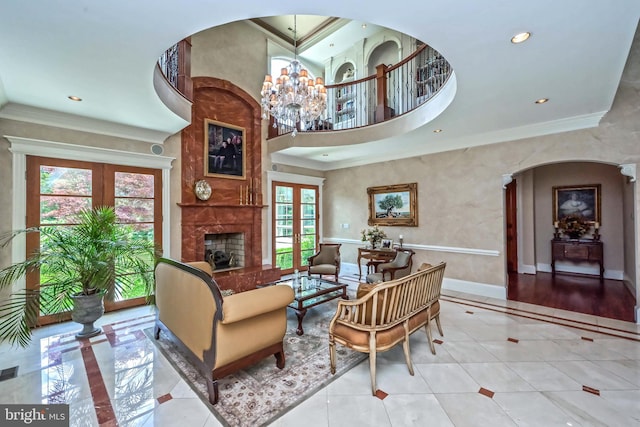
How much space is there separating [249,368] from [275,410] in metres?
0.67

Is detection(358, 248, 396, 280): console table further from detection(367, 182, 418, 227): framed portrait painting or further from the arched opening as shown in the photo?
the arched opening

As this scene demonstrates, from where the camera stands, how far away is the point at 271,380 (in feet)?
7.91

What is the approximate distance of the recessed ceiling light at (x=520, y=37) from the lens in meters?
2.13

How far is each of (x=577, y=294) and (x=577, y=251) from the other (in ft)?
5.49

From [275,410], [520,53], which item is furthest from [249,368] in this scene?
[520,53]

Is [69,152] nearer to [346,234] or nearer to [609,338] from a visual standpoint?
[346,234]

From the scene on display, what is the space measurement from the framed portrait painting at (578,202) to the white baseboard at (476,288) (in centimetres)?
336

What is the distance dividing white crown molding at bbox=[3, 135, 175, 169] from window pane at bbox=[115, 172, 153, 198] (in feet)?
0.60

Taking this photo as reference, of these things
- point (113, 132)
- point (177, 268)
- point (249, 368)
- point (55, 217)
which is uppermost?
point (113, 132)

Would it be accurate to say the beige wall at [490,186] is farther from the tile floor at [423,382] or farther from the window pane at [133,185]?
the window pane at [133,185]

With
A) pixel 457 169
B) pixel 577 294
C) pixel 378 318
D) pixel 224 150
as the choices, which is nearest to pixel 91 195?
pixel 224 150

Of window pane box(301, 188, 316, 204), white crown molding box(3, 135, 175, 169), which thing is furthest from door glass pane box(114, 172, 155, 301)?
window pane box(301, 188, 316, 204)

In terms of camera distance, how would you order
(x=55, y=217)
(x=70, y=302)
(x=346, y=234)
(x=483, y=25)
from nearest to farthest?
(x=483, y=25)
(x=70, y=302)
(x=55, y=217)
(x=346, y=234)

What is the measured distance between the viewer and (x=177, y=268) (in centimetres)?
273
